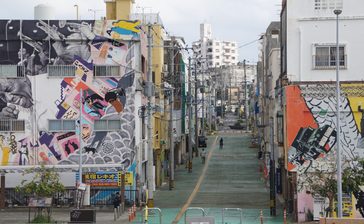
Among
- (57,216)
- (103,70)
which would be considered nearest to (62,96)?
(103,70)

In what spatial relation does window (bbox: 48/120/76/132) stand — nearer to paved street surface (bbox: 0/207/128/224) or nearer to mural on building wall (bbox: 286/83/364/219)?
paved street surface (bbox: 0/207/128/224)

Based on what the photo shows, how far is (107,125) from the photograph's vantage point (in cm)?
5019

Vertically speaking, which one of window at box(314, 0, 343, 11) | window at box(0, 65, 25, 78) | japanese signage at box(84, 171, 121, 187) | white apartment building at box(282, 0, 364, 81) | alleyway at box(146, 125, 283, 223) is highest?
window at box(314, 0, 343, 11)

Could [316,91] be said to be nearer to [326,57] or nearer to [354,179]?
[326,57]

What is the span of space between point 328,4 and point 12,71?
20772mm

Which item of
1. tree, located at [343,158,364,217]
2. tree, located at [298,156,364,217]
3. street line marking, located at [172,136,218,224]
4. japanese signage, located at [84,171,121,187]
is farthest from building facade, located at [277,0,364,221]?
japanese signage, located at [84,171,121,187]

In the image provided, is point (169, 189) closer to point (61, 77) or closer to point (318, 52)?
point (61, 77)

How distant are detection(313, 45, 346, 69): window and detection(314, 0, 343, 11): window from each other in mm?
2295

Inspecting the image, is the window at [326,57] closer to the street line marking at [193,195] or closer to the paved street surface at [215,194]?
the paved street surface at [215,194]

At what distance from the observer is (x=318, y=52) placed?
4491 cm

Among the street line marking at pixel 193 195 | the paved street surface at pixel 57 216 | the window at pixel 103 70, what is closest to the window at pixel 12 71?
the window at pixel 103 70

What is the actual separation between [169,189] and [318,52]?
69.6 feet

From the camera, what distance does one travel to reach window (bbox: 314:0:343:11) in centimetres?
4475

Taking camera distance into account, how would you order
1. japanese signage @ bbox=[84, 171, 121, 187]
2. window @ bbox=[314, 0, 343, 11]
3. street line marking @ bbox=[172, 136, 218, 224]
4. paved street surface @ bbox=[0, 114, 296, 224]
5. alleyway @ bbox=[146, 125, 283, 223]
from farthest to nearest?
japanese signage @ bbox=[84, 171, 121, 187]
alleyway @ bbox=[146, 125, 283, 223]
window @ bbox=[314, 0, 343, 11]
paved street surface @ bbox=[0, 114, 296, 224]
street line marking @ bbox=[172, 136, 218, 224]
